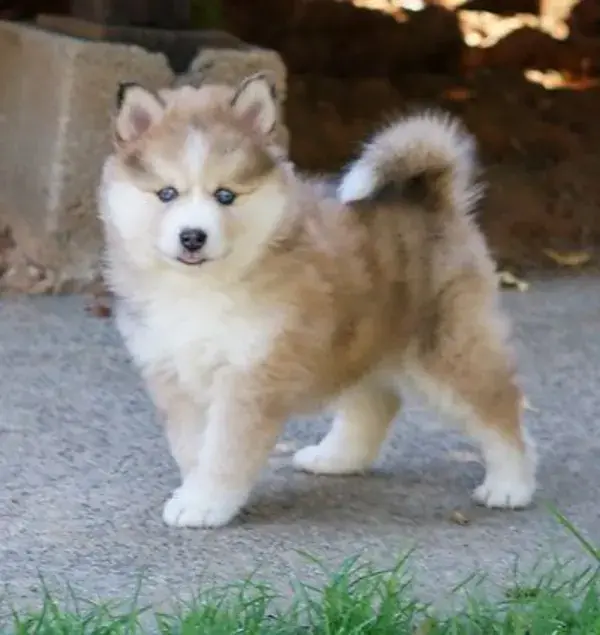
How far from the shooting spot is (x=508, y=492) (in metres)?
3.11

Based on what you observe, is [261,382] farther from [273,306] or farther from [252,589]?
[252,589]

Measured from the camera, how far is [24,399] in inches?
148

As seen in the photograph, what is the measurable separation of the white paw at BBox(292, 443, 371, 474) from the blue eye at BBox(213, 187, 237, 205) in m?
0.87

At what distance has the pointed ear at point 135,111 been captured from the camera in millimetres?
2785

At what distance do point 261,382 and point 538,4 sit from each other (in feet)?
20.2

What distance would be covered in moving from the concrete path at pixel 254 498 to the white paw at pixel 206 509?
2cm

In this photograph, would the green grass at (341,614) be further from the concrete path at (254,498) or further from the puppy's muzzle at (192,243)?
the puppy's muzzle at (192,243)

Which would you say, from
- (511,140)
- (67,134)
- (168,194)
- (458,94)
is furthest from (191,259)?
(458,94)

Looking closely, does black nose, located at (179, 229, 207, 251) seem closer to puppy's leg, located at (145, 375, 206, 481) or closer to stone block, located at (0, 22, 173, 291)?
puppy's leg, located at (145, 375, 206, 481)

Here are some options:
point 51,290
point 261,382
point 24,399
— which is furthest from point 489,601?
point 51,290

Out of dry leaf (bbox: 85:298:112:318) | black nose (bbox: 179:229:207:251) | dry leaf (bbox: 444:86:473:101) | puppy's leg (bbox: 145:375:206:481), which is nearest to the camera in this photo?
black nose (bbox: 179:229:207:251)

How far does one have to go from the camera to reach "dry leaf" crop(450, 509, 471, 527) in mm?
3016

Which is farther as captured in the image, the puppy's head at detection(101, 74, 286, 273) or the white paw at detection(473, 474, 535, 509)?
the white paw at detection(473, 474, 535, 509)

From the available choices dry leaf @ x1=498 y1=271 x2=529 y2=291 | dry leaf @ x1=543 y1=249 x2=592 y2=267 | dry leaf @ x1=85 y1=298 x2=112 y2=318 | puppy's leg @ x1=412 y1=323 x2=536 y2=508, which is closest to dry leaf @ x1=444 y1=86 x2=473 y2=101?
dry leaf @ x1=543 y1=249 x2=592 y2=267
